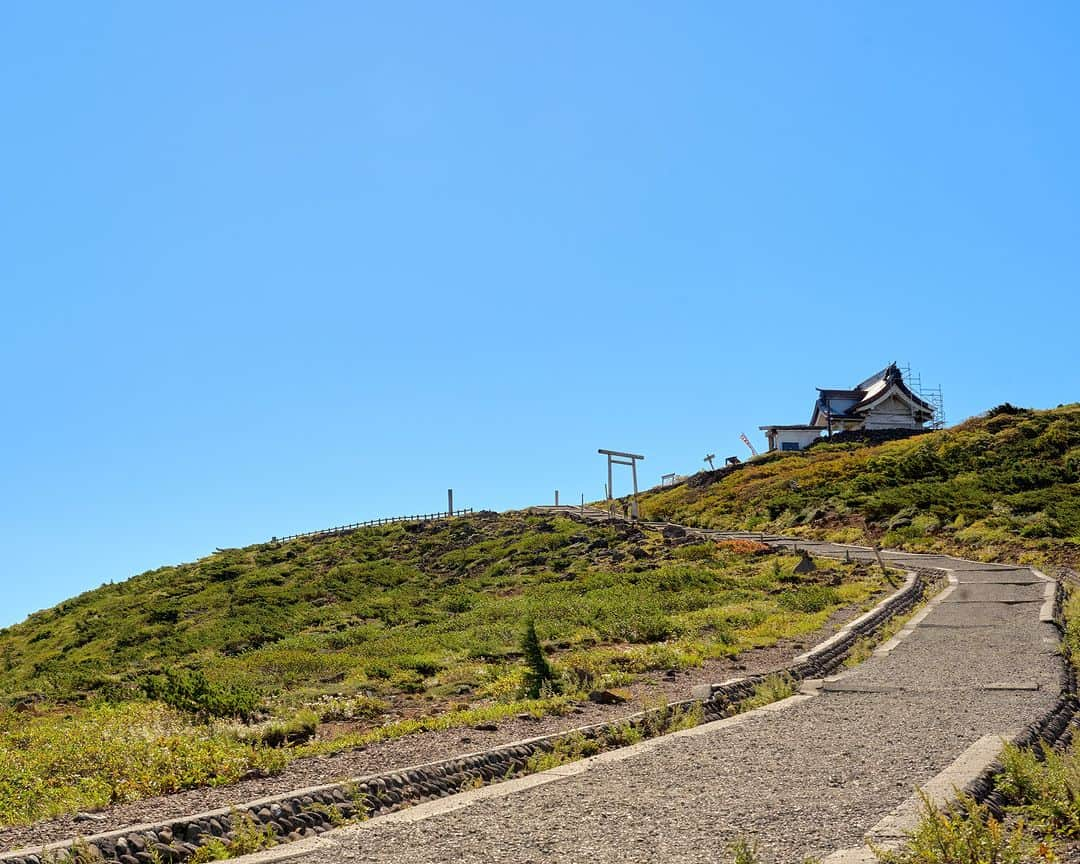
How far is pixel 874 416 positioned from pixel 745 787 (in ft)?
260

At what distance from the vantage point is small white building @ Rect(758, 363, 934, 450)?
268 ft

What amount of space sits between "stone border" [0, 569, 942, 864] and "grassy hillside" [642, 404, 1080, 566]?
24.4 m

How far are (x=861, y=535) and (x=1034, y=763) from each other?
3448 centimetres

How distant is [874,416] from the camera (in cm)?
8200

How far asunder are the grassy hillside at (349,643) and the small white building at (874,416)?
35.0 meters

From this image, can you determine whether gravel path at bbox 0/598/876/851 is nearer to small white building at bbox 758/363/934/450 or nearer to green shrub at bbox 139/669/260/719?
green shrub at bbox 139/669/260/719

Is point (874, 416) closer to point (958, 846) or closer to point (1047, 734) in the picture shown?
point (1047, 734)

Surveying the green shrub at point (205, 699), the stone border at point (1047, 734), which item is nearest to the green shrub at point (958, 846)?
the stone border at point (1047, 734)

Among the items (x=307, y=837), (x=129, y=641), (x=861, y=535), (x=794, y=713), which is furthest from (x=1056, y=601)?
(x=129, y=641)

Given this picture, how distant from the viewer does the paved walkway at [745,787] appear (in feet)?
21.4

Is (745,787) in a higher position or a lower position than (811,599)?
lower

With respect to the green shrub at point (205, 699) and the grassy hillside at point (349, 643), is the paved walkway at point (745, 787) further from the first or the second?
the green shrub at point (205, 699)

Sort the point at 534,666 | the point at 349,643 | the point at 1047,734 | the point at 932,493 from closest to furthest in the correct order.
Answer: the point at 1047,734, the point at 534,666, the point at 349,643, the point at 932,493

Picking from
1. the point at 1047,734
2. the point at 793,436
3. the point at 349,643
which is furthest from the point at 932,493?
the point at 793,436
